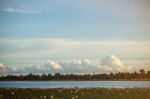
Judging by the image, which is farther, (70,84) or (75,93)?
(70,84)

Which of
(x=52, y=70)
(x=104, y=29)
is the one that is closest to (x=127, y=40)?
(x=104, y=29)

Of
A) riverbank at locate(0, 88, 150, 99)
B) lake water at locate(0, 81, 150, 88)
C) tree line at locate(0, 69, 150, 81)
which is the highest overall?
tree line at locate(0, 69, 150, 81)

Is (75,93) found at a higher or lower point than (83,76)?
lower

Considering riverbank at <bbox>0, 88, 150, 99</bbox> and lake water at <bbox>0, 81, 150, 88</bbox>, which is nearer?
riverbank at <bbox>0, 88, 150, 99</bbox>

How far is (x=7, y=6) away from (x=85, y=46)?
40.4 inches

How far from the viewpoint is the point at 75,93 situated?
3801 millimetres

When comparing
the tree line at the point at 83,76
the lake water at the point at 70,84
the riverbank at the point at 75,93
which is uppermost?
the tree line at the point at 83,76

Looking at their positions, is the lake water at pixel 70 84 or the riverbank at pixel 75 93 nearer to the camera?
the riverbank at pixel 75 93

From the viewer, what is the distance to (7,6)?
12.8ft

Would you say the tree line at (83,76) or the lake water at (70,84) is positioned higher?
the tree line at (83,76)

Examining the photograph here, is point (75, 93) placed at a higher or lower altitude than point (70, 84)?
lower

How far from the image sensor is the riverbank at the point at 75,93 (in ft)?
12.2

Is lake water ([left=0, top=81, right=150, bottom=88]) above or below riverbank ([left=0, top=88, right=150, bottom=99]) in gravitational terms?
above

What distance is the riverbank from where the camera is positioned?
3732mm
